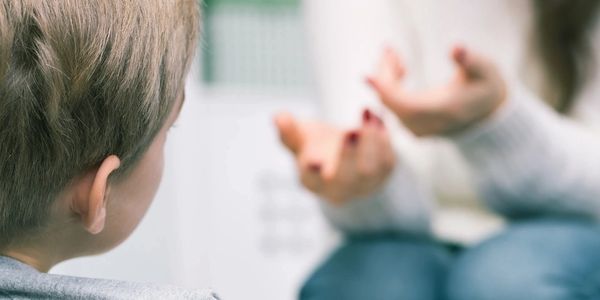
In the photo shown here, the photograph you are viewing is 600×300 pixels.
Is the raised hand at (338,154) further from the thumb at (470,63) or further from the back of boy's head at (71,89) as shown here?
the back of boy's head at (71,89)

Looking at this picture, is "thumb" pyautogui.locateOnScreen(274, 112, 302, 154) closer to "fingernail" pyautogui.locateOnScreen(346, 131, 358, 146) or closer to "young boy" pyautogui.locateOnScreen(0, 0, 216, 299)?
"fingernail" pyautogui.locateOnScreen(346, 131, 358, 146)

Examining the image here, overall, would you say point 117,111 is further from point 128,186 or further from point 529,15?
point 529,15

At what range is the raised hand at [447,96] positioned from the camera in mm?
853

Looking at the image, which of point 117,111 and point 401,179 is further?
point 401,179

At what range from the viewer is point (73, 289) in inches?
21.4

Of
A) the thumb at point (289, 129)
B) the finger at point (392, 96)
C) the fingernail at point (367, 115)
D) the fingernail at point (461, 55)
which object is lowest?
the thumb at point (289, 129)

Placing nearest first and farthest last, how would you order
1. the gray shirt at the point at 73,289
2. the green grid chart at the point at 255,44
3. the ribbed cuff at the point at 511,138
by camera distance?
the gray shirt at the point at 73,289
the ribbed cuff at the point at 511,138
the green grid chart at the point at 255,44

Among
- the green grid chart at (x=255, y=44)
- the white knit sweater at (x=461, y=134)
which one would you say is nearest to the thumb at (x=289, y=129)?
the white knit sweater at (x=461, y=134)

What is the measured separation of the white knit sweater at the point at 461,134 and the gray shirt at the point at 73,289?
17.0 inches

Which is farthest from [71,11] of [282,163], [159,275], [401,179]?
[282,163]

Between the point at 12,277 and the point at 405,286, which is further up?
the point at 12,277

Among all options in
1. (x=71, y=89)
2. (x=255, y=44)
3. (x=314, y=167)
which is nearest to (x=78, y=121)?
(x=71, y=89)

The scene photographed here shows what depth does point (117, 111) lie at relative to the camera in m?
0.59

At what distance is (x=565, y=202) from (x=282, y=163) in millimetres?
783
